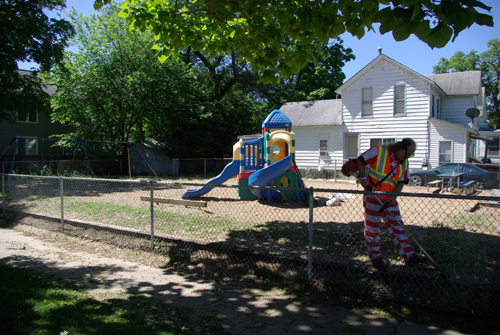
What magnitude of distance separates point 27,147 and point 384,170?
2971cm

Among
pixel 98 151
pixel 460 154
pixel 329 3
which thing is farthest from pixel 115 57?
pixel 460 154

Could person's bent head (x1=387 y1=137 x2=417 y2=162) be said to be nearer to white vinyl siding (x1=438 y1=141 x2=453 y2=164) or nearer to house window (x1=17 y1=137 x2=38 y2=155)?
white vinyl siding (x1=438 y1=141 x2=453 y2=164)

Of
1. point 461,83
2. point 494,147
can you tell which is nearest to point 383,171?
point 461,83

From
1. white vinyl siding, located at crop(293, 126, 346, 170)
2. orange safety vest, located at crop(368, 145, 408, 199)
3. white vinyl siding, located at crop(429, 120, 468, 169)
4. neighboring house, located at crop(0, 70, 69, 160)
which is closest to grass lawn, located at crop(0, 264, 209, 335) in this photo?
orange safety vest, located at crop(368, 145, 408, 199)

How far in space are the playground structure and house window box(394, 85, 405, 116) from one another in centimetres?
1112

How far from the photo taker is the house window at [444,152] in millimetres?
17938

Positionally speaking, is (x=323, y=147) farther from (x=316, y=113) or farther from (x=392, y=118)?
(x=392, y=118)

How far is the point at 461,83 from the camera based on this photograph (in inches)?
814

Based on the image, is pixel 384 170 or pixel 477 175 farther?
pixel 477 175

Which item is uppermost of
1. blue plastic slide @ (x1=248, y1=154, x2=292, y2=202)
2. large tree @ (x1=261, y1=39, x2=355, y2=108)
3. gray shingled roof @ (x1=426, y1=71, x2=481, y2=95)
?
large tree @ (x1=261, y1=39, x2=355, y2=108)

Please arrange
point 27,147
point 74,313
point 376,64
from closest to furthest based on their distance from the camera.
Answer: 1. point 74,313
2. point 376,64
3. point 27,147

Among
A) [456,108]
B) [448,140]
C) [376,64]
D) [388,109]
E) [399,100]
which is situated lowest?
Answer: [448,140]

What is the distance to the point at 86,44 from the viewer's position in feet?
74.0

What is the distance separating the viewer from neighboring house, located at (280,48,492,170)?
59.4 ft
